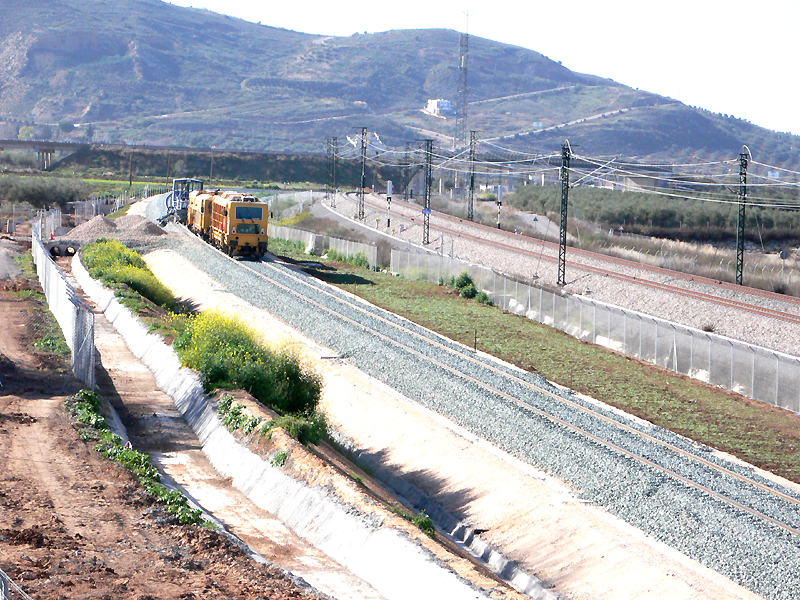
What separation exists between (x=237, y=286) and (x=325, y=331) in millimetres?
10791

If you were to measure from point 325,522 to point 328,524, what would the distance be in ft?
0.36

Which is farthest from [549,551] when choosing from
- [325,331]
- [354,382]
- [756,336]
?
[756,336]

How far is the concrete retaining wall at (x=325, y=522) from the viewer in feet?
42.6

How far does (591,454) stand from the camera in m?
21.2

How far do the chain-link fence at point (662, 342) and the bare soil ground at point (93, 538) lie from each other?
884 inches

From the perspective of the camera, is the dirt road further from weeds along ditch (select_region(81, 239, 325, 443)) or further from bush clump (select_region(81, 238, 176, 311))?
bush clump (select_region(81, 238, 176, 311))

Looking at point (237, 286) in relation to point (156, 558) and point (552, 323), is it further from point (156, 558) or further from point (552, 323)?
point (156, 558)

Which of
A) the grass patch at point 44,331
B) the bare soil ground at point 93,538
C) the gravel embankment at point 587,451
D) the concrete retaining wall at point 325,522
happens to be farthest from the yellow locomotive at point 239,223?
the bare soil ground at point 93,538

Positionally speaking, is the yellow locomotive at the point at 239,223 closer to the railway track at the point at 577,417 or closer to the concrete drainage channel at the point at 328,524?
the railway track at the point at 577,417

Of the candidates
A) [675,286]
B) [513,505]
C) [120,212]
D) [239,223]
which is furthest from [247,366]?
[120,212]

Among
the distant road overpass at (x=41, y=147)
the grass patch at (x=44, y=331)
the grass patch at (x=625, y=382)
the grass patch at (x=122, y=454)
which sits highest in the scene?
the distant road overpass at (x=41, y=147)

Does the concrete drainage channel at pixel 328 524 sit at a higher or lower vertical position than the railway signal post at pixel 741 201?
lower

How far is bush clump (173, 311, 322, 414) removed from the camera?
23181 mm

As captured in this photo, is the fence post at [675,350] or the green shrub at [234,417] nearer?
the green shrub at [234,417]
